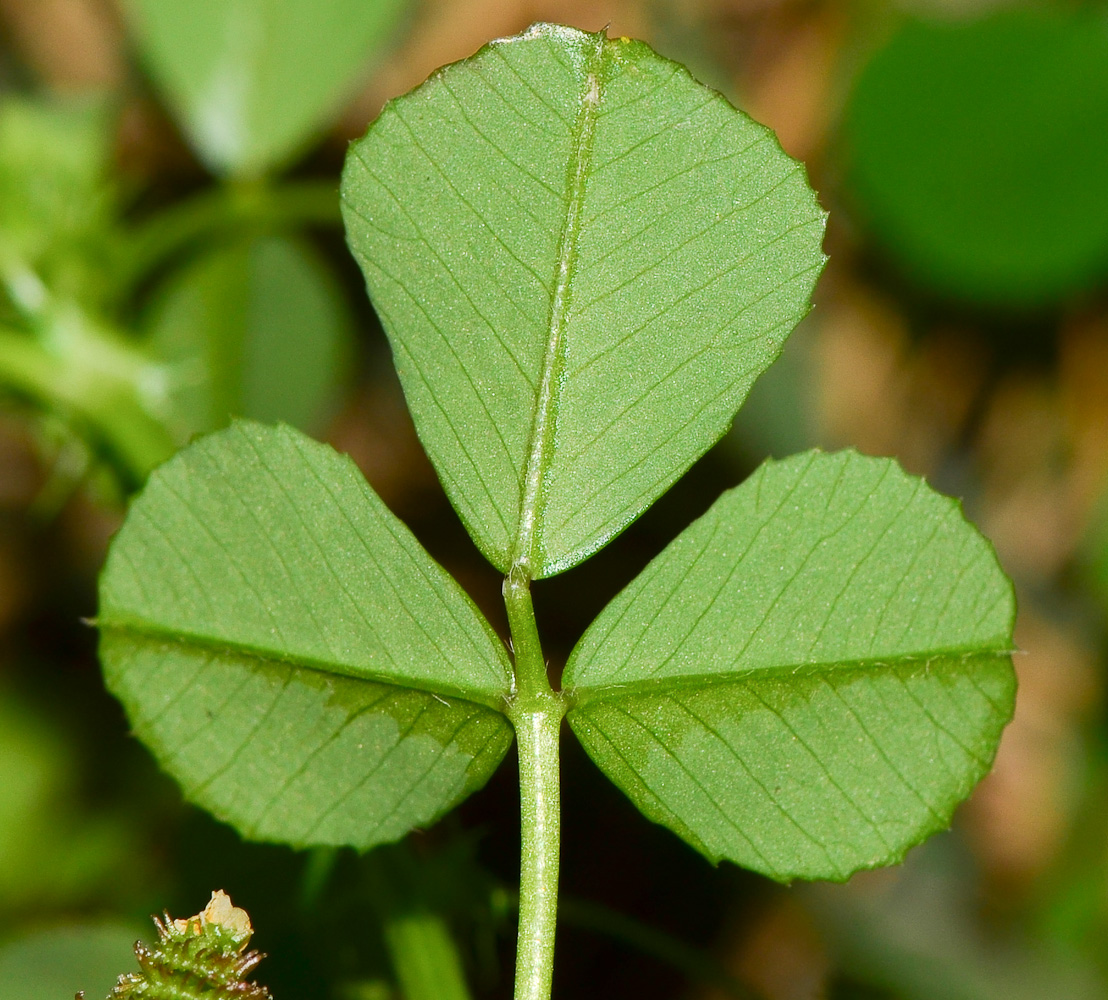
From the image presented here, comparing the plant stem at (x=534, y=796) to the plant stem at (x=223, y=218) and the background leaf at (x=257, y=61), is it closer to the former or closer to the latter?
the plant stem at (x=223, y=218)

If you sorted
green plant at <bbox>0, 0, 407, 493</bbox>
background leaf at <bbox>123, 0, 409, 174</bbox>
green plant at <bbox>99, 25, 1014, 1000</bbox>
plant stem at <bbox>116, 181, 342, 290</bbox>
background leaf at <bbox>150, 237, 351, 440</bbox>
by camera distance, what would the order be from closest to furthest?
1. green plant at <bbox>99, 25, 1014, 1000</bbox>
2. green plant at <bbox>0, 0, 407, 493</bbox>
3. plant stem at <bbox>116, 181, 342, 290</bbox>
4. background leaf at <bbox>123, 0, 409, 174</bbox>
5. background leaf at <bbox>150, 237, 351, 440</bbox>

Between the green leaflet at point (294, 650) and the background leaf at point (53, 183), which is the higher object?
the background leaf at point (53, 183)

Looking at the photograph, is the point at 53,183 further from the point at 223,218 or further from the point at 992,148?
the point at 992,148

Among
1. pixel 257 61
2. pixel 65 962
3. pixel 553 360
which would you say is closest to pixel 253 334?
pixel 257 61

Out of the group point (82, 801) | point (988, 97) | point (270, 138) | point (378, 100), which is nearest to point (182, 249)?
point (270, 138)

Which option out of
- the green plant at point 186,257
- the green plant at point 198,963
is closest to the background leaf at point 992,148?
the green plant at point 186,257

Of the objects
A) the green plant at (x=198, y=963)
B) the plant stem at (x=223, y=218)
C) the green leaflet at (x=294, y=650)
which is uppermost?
the plant stem at (x=223, y=218)

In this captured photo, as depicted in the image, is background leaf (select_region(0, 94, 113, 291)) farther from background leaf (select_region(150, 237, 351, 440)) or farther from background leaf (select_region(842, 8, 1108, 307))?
background leaf (select_region(842, 8, 1108, 307))

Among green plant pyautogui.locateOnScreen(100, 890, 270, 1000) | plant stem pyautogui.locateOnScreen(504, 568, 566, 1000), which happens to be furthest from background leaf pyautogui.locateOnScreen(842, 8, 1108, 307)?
green plant pyautogui.locateOnScreen(100, 890, 270, 1000)
